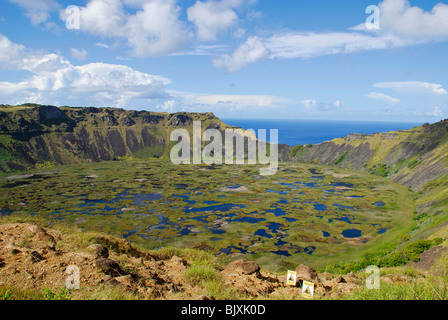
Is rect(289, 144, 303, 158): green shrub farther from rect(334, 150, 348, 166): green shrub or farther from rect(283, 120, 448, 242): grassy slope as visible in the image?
rect(334, 150, 348, 166): green shrub

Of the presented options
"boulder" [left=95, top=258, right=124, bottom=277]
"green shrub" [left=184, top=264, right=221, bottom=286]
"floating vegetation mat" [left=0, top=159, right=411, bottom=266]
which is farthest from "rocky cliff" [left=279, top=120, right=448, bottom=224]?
"boulder" [left=95, top=258, right=124, bottom=277]

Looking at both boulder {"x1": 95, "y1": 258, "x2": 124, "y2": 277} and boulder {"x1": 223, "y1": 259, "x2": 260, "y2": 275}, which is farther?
boulder {"x1": 223, "y1": 259, "x2": 260, "y2": 275}

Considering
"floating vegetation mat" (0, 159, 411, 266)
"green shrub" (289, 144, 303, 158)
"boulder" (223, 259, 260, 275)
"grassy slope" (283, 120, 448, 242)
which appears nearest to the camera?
"boulder" (223, 259, 260, 275)

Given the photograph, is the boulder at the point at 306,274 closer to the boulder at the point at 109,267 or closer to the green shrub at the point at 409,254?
the boulder at the point at 109,267

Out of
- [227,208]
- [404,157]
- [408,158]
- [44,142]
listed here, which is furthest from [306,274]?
[44,142]

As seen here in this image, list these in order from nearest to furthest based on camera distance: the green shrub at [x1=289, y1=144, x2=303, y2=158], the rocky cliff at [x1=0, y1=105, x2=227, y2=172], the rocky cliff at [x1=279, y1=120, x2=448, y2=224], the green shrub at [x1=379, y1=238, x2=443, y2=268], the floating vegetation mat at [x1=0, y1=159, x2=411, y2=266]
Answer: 1. the green shrub at [x1=379, y1=238, x2=443, y2=268]
2. the floating vegetation mat at [x1=0, y1=159, x2=411, y2=266]
3. the rocky cliff at [x1=279, y1=120, x2=448, y2=224]
4. the rocky cliff at [x1=0, y1=105, x2=227, y2=172]
5. the green shrub at [x1=289, y1=144, x2=303, y2=158]

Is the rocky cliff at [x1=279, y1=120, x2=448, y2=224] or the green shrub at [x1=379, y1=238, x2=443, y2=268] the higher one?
the rocky cliff at [x1=279, y1=120, x2=448, y2=224]

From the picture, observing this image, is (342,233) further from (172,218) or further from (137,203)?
(137,203)

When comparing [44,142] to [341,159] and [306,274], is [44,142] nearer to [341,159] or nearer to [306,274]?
[341,159]

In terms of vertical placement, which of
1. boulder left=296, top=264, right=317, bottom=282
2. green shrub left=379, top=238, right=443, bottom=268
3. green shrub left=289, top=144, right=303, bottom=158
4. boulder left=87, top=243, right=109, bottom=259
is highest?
green shrub left=289, top=144, right=303, bottom=158

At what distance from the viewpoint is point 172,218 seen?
64.7m

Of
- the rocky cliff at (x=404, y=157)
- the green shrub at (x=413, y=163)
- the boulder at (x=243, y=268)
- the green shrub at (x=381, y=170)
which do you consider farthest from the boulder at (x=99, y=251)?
the green shrub at (x=381, y=170)
